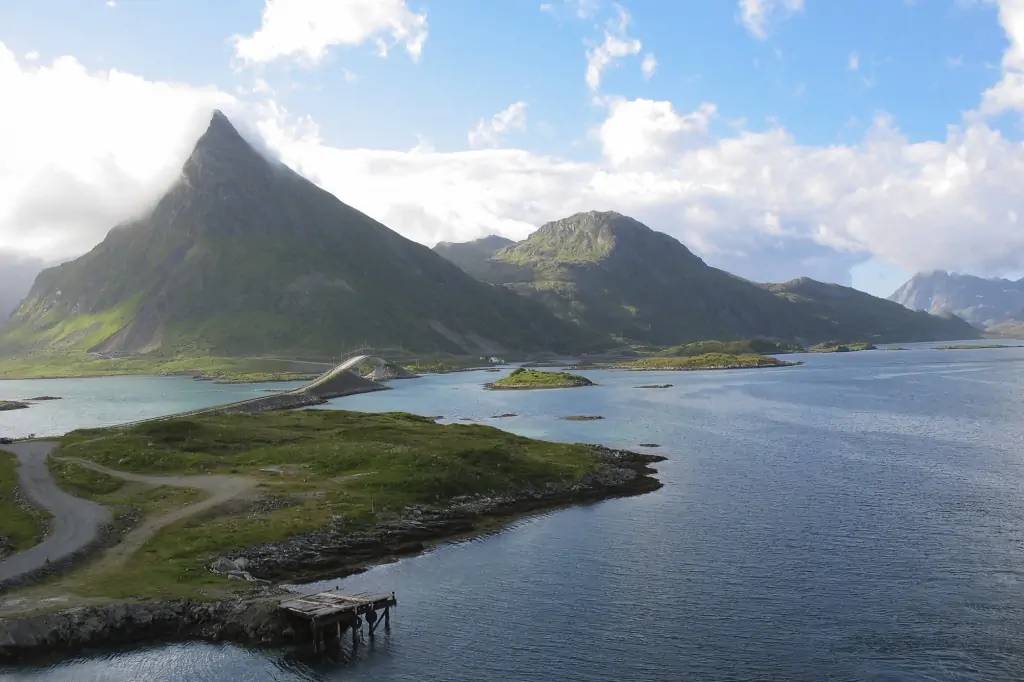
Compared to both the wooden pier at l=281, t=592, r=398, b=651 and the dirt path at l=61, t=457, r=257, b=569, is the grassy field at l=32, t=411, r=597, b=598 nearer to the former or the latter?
the dirt path at l=61, t=457, r=257, b=569

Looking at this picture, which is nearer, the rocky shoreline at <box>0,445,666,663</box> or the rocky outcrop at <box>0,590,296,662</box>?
the rocky outcrop at <box>0,590,296,662</box>

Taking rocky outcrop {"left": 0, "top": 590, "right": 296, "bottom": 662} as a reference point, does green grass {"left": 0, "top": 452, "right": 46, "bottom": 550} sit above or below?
above

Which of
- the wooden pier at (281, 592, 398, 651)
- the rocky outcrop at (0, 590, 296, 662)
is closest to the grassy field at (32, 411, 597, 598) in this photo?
the rocky outcrop at (0, 590, 296, 662)


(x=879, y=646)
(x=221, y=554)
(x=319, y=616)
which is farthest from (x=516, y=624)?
(x=221, y=554)

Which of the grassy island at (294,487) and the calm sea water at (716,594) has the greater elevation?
the grassy island at (294,487)

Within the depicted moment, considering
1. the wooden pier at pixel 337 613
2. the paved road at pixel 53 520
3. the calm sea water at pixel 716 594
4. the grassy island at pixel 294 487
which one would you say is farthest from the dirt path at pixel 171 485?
the wooden pier at pixel 337 613

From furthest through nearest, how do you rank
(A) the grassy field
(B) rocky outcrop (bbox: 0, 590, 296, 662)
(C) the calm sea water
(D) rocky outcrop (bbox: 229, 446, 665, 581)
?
(D) rocky outcrop (bbox: 229, 446, 665, 581), (A) the grassy field, (B) rocky outcrop (bbox: 0, 590, 296, 662), (C) the calm sea water

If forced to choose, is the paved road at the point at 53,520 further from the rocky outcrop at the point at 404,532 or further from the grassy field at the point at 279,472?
the rocky outcrop at the point at 404,532
